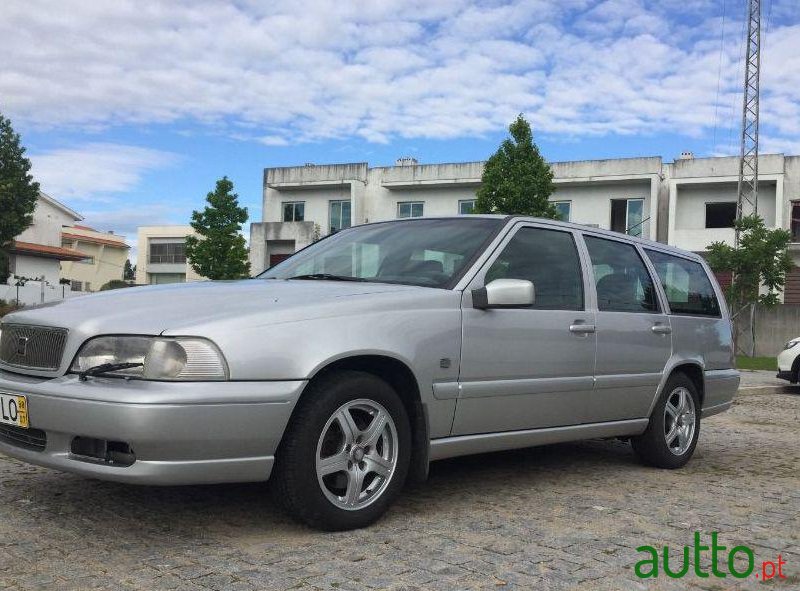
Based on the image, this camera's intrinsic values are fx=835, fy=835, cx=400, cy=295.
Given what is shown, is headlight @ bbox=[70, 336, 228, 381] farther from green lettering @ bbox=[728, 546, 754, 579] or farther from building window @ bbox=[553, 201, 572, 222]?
building window @ bbox=[553, 201, 572, 222]

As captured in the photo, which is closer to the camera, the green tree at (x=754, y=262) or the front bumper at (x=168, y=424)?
the front bumper at (x=168, y=424)

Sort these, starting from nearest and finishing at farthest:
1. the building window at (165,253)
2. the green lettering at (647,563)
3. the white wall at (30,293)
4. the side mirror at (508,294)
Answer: the green lettering at (647,563) → the side mirror at (508,294) → the white wall at (30,293) → the building window at (165,253)

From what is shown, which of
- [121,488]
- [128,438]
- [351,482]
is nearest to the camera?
[128,438]

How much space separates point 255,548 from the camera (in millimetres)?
3518

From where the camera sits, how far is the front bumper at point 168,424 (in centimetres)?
A: 330

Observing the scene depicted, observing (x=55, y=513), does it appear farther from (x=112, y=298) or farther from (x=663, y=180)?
(x=663, y=180)

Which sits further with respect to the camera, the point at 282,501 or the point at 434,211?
the point at 434,211

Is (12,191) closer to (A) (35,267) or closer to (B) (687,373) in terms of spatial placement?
(A) (35,267)

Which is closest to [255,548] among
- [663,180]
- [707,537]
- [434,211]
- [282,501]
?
[282,501]

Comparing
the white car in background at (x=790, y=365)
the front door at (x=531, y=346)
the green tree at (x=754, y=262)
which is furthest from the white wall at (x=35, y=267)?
the front door at (x=531, y=346)

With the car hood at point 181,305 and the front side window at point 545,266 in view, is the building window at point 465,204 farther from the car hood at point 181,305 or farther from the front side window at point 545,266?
the car hood at point 181,305

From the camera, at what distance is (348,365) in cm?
388

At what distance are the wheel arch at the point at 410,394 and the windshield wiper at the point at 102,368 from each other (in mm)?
1018

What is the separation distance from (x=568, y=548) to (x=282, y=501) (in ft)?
4.19
